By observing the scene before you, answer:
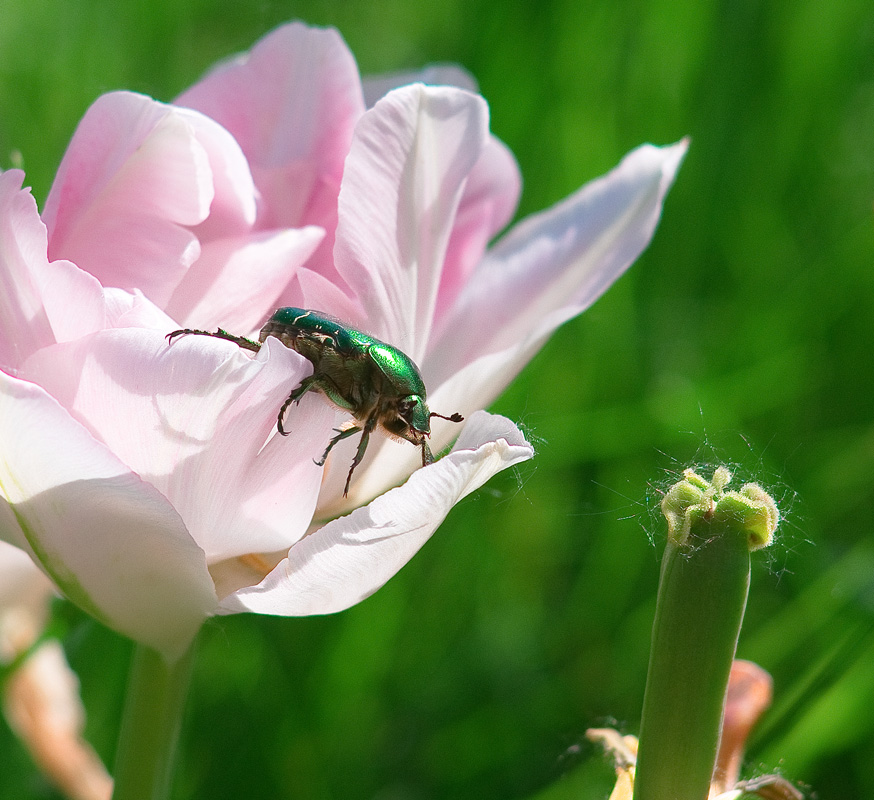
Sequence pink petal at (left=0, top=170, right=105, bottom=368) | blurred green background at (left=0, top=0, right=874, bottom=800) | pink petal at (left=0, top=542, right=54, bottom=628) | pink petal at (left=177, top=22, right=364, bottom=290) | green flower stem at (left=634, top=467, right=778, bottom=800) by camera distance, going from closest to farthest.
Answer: green flower stem at (left=634, top=467, right=778, bottom=800) < pink petal at (left=0, top=170, right=105, bottom=368) < pink petal at (left=177, top=22, right=364, bottom=290) < pink petal at (left=0, top=542, right=54, bottom=628) < blurred green background at (left=0, top=0, right=874, bottom=800)

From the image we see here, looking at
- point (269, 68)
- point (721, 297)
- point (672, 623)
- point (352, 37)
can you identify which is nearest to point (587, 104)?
point (721, 297)

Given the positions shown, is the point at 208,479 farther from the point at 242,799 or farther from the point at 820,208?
the point at 820,208

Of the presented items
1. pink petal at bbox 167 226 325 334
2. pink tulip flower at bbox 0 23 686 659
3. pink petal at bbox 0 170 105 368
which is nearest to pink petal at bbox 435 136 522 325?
pink tulip flower at bbox 0 23 686 659

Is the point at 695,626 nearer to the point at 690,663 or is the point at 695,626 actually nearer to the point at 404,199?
the point at 690,663

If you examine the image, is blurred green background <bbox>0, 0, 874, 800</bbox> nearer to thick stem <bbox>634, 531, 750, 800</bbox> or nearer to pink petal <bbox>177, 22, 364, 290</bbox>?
pink petal <bbox>177, 22, 364, 290</bbox>

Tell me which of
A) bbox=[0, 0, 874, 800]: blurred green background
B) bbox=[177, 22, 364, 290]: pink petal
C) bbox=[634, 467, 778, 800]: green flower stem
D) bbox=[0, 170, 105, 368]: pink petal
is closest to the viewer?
bbox=[634, 467, 778, 800]: green flower stem
